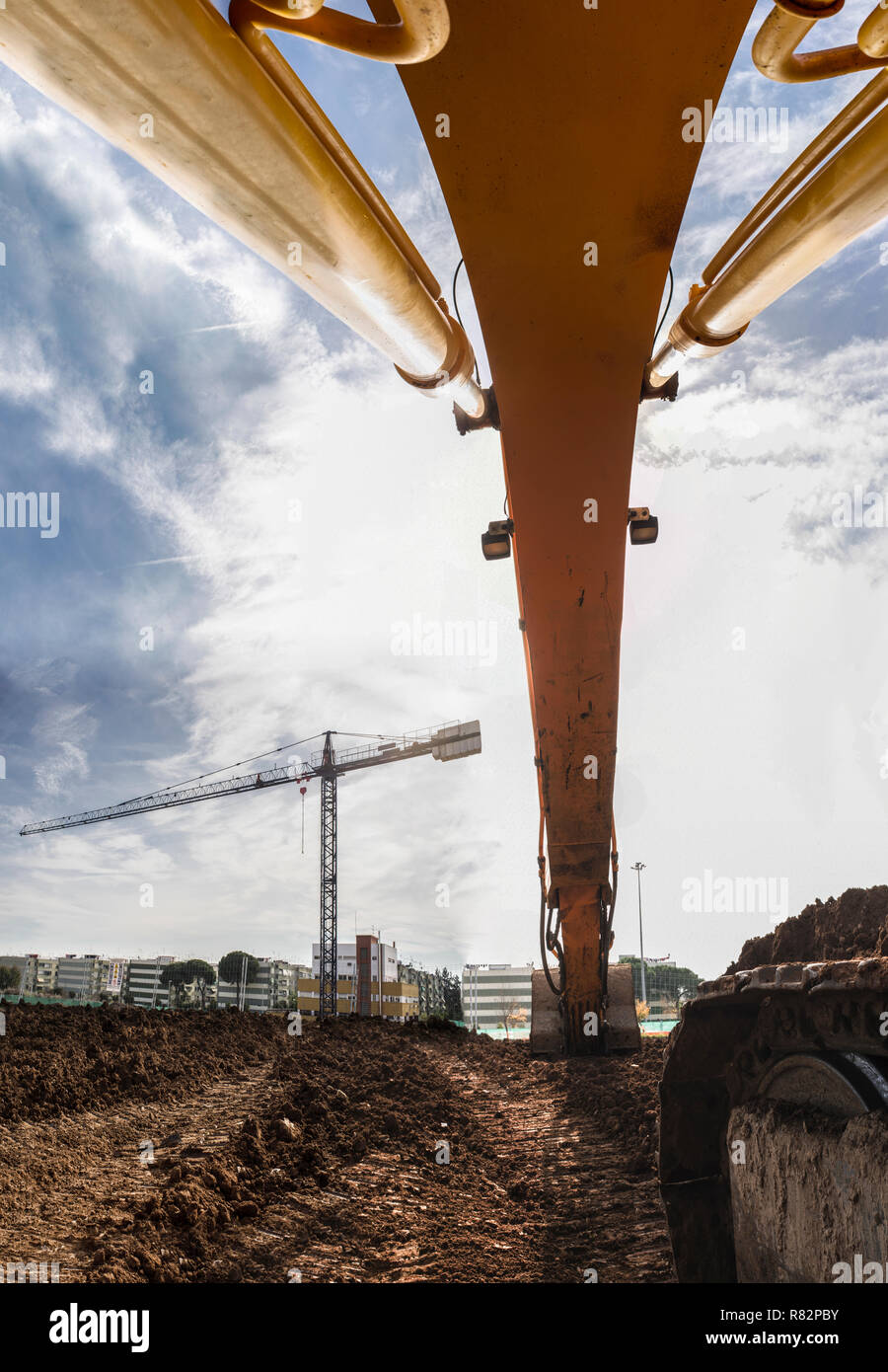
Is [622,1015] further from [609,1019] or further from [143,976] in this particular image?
[143,976]

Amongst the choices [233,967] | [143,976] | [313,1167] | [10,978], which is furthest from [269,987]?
[313,1167]

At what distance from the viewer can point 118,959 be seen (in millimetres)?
119188

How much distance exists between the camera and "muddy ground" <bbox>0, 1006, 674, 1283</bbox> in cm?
385

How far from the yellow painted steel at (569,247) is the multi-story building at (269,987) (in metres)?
85.0

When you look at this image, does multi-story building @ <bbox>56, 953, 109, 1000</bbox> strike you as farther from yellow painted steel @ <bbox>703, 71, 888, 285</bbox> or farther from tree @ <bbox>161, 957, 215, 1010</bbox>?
yellow painted steel @ <bbox>703, 71, 888, 285</bbox>

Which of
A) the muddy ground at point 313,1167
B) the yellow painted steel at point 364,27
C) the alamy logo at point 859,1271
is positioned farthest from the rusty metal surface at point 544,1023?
the yellow painted steel at point 364,27

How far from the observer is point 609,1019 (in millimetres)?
8859

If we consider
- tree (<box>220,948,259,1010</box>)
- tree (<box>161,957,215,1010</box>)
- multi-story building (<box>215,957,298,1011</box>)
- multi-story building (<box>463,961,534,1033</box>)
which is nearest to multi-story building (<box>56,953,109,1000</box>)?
multi-story building (<box>215,957,298,1011</box>)

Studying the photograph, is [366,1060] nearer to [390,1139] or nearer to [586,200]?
[390,1139]

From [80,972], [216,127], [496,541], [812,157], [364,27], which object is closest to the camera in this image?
[216,127]

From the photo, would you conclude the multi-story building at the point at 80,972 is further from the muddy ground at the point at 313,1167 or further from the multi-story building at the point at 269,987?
the muddy ground at the point at 313,1167

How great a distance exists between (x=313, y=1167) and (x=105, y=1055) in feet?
11.2

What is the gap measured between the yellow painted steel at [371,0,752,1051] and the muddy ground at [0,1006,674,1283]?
258 centimetres

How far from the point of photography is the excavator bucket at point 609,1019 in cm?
872
